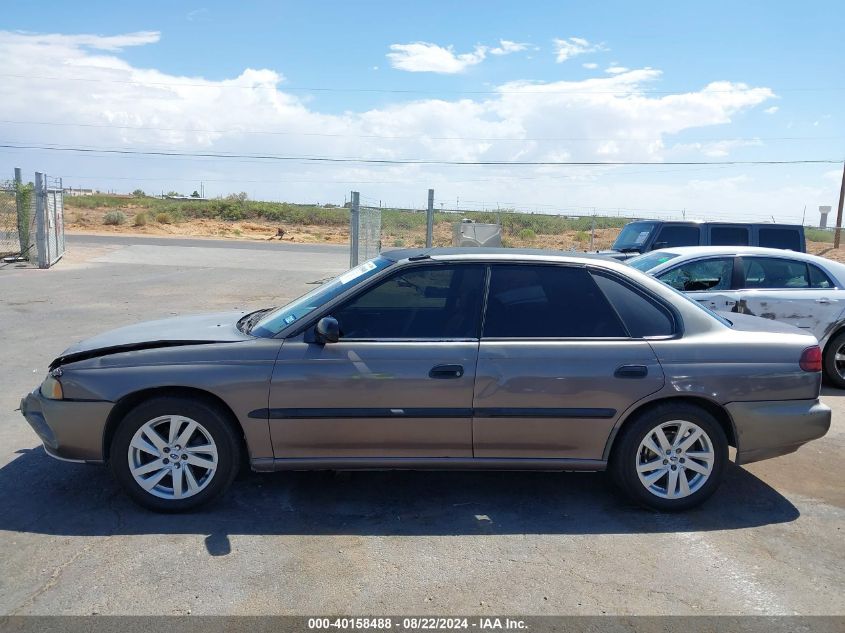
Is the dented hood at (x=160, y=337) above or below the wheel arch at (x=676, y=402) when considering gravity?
above

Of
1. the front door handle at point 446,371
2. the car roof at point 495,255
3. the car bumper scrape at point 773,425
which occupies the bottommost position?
the car bumper scrape at point 773,425

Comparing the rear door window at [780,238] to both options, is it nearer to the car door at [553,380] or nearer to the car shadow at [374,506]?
the car shadow at [374,506]

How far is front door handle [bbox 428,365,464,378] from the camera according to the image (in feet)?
14.5

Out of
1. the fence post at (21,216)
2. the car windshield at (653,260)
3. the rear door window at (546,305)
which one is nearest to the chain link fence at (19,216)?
the fence post at (21,216)

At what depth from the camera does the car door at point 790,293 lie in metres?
8.10

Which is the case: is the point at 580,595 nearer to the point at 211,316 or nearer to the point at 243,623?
the point at 243,623

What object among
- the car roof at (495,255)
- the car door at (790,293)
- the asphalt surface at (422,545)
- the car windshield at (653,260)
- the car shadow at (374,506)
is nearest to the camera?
the asphalt surface at (422,545)

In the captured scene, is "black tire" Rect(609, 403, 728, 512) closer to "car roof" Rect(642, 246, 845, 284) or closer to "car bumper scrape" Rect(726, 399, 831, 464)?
"car bumper scrape" Rect(726, 399, 831, 464)

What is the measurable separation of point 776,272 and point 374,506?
19.4 feet

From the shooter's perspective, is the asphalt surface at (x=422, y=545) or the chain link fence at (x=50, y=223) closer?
the asphalt surface at (x=422, y=545)

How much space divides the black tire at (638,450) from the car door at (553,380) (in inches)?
5.1

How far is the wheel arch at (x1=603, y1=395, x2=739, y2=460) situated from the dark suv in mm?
7737

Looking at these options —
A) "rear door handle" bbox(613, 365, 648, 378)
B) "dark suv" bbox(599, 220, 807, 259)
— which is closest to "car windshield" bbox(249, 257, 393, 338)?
"rear door handle" bbox(613, 365, 648, 378)

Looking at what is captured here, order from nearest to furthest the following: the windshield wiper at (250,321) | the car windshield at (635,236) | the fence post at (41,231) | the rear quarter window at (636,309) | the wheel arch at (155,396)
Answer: the wheel arch at (155,396) < the rear quarter window at (636,309) < the windshield wiper at (250,321) < the car windshield at (635,236) < the fence post at (41,231)
